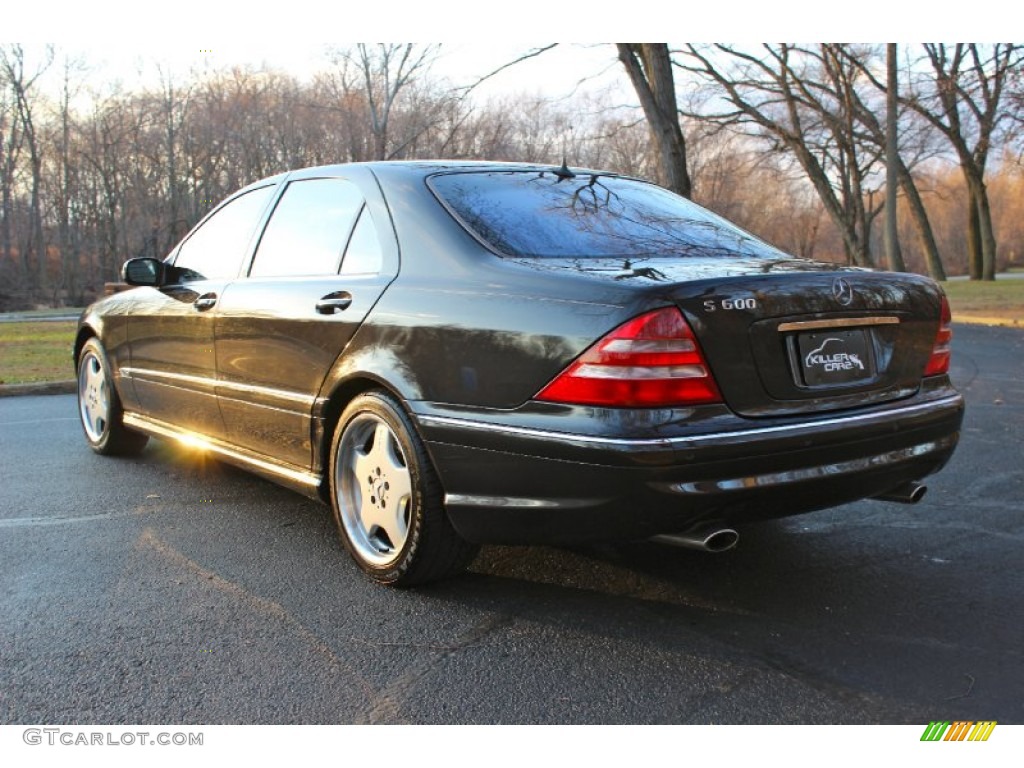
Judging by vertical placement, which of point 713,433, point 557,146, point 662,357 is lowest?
point 713,433

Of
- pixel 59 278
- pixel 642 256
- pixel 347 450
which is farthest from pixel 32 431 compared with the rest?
pixel 59 278

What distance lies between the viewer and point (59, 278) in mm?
43562

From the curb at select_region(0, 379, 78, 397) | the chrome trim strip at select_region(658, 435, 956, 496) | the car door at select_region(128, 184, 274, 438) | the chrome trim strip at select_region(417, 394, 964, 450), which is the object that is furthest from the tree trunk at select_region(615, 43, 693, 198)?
the chrome trim strip at select_region(417, 394, 964, 450)

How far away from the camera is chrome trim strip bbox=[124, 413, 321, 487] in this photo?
11.9 feet

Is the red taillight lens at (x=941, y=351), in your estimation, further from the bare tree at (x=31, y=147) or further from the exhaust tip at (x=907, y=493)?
the bare tree at (x=31, y=147)

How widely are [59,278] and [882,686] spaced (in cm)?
4797

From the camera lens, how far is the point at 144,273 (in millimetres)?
4535

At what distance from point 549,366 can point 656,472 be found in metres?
0.45

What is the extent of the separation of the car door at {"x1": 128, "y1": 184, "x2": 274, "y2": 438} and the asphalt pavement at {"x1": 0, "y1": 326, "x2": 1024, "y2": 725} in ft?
1.79

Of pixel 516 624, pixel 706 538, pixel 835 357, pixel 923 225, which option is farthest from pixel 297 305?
pixel 923 225

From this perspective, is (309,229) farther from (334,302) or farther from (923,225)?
(923,225)

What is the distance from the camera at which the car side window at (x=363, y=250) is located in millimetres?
3338

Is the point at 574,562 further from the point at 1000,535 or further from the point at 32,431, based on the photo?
the point at 32,431

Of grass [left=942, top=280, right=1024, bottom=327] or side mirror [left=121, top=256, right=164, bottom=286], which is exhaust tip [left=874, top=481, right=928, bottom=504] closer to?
side mirror [left=121, top=256, right=164, bottom=286]
